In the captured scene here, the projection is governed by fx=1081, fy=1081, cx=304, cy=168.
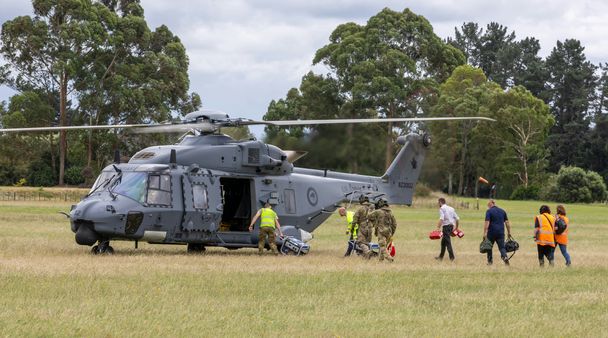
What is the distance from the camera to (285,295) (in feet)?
54.6

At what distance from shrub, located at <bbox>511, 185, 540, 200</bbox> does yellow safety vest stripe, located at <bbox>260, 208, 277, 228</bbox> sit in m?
67.3

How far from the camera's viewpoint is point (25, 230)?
33250 mm

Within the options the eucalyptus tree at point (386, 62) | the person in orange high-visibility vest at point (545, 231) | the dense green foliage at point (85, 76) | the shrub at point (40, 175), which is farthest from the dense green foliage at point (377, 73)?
the person in orange high-visibility vest at point (545, 231)

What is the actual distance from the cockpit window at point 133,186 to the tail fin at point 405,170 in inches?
338

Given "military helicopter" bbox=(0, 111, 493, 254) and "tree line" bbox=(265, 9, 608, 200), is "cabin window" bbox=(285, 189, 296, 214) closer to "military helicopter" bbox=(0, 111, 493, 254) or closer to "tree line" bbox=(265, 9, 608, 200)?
"military helicopter" bbox=(0, 111, 493, 254)

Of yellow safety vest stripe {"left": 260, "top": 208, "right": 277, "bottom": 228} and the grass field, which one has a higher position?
yellow safety vest stripe {"left": 260, "top": 208, "right": 277, "bottom": 228}

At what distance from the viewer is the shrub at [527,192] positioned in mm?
89562

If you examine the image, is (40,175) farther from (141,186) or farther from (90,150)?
(141,186)

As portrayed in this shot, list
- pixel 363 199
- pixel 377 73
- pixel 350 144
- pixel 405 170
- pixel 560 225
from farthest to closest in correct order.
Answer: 1. pixel 377 73
2. pixel 405 170
3. pixel 350 144
4. pixel 363 199
5. pixel 560 225

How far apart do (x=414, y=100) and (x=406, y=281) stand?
66.6 metres

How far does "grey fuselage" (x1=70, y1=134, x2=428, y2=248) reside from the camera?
75.4ft

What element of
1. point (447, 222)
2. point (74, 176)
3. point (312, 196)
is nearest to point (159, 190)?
point (312, 196)

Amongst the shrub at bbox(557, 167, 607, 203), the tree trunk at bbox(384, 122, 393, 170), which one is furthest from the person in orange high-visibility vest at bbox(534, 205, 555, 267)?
the shrub at bbox(557, 167, 607, 203)

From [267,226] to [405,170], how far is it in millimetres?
6899
